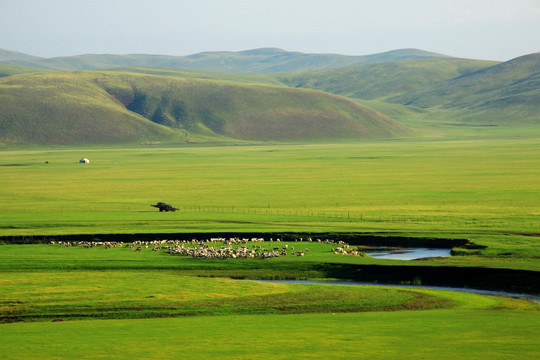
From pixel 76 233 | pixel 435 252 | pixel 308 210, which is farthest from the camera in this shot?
pixel 308 210

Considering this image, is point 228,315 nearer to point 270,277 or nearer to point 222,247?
point 270,277

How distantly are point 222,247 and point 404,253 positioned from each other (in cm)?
1253

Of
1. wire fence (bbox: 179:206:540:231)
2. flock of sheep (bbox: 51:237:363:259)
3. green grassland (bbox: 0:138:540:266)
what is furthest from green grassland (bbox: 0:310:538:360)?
wire fence (bbox: 179:206:540:231)

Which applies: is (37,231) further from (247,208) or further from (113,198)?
(113,198)

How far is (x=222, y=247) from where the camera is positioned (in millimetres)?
52531

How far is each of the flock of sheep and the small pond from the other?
1.54 m

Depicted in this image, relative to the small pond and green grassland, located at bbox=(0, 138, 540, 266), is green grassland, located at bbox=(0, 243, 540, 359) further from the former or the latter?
green grassland, located at bbox=(0, 138, 540, 266)

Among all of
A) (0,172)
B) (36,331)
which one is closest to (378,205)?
(36,331)

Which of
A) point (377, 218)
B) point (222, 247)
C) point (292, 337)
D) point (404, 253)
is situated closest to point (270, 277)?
point (222, 247)

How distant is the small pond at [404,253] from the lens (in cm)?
5031

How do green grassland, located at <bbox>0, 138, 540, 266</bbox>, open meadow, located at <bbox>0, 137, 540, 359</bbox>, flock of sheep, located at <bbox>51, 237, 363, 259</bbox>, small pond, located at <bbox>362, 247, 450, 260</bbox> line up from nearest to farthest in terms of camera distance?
open meadow, located at <bbox>0, 137, 540, 359</bbox> → flock of sheep, located at <bbox>51, 237, 363, 259</bbox> → small pond, located at <bbox>362, 247, 450, 260</bbox> → green grassland, located at <bbox>0, 138, 540, 266</bbox>

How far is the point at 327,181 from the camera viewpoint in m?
110

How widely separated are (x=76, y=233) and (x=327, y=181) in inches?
2248

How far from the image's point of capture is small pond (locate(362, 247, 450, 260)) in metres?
50.3
